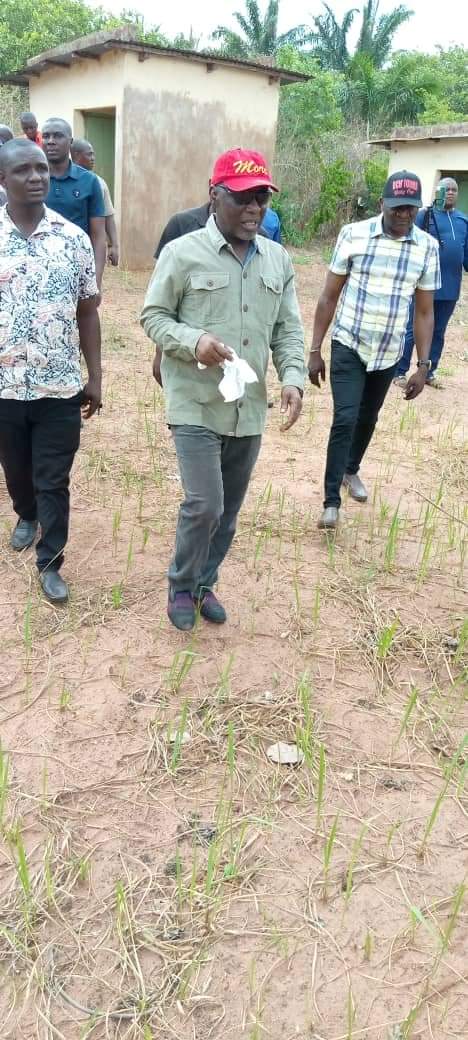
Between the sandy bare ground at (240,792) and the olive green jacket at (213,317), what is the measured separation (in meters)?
0.91

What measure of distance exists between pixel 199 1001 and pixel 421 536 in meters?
2.86

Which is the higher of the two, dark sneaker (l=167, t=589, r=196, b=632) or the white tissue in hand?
the white tissue in hand

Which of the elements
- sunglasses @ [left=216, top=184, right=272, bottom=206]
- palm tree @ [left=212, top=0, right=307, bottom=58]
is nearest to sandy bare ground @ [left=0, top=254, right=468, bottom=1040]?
sunglasses @ [left=216, top=184, right=272, bottom=206]

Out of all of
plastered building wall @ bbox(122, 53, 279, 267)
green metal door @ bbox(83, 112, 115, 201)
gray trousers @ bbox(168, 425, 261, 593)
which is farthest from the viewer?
green metal door @ bbox(83, 112, 115, 201)

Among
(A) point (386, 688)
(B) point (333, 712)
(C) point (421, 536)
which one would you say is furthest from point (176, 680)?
(C) point (421, 536)

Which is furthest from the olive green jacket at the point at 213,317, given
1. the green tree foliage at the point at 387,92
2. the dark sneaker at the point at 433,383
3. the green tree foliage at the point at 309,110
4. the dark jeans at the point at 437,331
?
the green tree foliage at the point at 387,92

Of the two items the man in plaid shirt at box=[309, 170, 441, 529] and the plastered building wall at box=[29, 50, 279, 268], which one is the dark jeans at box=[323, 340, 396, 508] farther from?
the plastered building wall at box=[29, 50, 279, 268]

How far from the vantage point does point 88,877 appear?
80.3 inches

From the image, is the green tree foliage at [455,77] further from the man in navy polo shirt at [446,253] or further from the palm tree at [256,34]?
the man in navy polo shirt at [446,253]

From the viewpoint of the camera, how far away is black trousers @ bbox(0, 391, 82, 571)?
122 inches

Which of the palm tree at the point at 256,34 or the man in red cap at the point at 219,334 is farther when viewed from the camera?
the palm tree at the point at 256,34

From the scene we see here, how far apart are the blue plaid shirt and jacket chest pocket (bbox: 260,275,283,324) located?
1.24 metres

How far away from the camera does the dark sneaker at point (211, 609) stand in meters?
3.22

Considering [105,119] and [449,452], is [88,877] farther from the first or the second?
[105,119]
